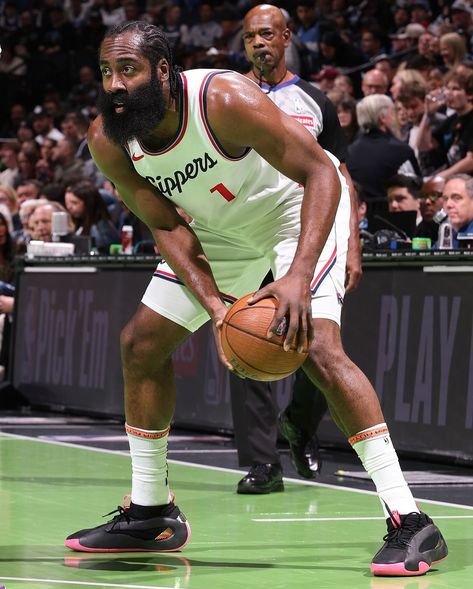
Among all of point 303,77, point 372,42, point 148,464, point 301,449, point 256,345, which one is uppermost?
point 372,42

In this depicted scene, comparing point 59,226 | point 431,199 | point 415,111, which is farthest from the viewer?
point 415,111

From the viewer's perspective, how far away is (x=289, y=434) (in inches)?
261

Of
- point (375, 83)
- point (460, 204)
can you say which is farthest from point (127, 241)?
point (375, 83)

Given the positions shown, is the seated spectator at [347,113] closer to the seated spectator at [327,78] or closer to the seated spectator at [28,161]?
the seated spectator at [327,78]

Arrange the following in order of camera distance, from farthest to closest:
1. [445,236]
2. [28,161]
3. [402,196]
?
[28,161] < [402,196] < [445,236]

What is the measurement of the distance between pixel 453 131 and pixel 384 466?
7350mm

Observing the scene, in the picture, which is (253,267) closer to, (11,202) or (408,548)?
(408,548)

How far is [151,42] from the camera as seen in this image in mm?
4504

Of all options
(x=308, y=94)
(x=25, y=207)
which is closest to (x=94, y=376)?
(x=25, y=207)

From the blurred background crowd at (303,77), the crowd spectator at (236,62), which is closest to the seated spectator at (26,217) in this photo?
the blurred background crowd at (303,77)

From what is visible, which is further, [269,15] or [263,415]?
[263,415]

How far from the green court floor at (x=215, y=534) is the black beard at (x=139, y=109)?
1571 millimetres

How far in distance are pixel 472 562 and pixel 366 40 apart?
1209 centimetres

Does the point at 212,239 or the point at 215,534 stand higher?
the point at 212,239
